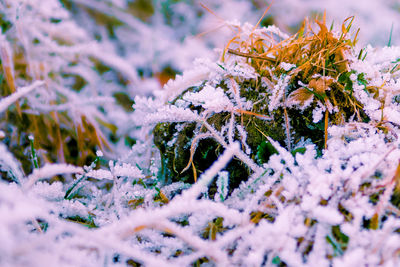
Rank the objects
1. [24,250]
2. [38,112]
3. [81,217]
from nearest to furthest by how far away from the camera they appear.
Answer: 1. [24,250]
2. [81,217]
3. [38,112]

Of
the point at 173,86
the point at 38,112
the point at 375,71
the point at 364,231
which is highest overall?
the point at 38,112

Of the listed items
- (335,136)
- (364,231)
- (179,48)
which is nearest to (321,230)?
(364,231)

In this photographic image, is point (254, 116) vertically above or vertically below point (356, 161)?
above

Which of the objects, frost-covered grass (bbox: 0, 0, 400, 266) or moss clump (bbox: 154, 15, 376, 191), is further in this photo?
moss clump (bbox: 154, 15, 376, 191)

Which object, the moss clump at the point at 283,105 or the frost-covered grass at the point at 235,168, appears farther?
the moss clump at the point at 283,105

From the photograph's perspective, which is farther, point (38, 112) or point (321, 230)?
point (38, 112)

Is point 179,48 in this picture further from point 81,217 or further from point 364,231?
point 364,231

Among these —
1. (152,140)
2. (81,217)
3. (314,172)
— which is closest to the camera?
(314,172)
